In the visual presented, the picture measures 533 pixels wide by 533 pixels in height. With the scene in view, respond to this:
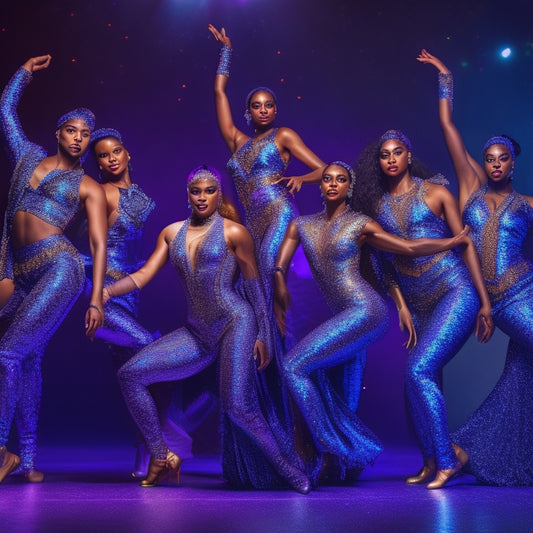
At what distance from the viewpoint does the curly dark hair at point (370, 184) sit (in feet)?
16.8

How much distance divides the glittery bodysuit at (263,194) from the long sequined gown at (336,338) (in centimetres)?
36

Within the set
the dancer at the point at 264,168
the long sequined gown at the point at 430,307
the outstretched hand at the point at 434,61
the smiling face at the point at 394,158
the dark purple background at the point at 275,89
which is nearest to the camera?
the long sequined gown at the point at 430,307

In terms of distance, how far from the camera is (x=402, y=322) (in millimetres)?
4996

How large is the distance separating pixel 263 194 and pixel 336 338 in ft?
3.83

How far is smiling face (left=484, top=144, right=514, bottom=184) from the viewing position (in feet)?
16.9

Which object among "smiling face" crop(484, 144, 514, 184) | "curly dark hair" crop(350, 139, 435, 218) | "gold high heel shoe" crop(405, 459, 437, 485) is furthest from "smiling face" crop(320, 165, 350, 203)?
"gold high heel shoe" crop(405, 459, 437, 485)

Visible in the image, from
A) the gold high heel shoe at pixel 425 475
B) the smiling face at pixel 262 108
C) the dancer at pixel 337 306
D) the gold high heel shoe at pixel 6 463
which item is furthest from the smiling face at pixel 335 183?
the gold high heel shoe at pixel 6 463

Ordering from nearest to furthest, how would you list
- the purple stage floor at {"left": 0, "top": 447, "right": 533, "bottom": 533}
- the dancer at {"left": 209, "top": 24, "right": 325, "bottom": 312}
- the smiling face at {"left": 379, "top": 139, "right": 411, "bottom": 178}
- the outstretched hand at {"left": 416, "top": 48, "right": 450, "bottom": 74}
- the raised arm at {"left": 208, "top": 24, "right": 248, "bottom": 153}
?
the purple stage floor at {"left": 0, "top": 447, "right": 533, "bottom": 533}, the smiling face at {"left": 379, "top": 139, "right": 411, "bottom": 178}, the dancer at {"left": 209, "top": 24, "right": 325, "bottom": 312}, the outstretched hand at {"left": 416, "top": 48, "right": 450, "bottom": 74}, the raised arm at {"left": 208, "top": 24, "right": 248, "bottom": 153}

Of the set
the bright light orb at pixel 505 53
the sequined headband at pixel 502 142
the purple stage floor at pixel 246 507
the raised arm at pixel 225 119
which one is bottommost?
the purple stage floor at pixel 246 507

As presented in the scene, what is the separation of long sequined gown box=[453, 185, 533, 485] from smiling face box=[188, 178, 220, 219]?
1.55 metres

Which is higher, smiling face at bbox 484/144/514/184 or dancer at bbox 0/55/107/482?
smiling face at bbox 484/144/514/184

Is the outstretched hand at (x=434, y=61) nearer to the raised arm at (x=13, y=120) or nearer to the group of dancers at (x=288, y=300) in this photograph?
the group of dancers at (x=288, y=300)

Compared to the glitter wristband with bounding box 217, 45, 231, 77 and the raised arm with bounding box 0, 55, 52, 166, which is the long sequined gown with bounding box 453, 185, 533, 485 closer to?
the glitter wristband with bounding box 217, 45, 231, 77

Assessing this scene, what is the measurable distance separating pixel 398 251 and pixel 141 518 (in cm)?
208
